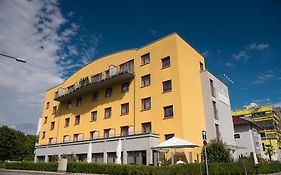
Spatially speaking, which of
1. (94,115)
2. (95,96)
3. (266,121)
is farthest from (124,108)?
(266,121)

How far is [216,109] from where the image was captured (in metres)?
30.1

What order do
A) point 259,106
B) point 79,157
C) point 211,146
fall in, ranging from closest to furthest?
point 211,146 → point 79,157 → point 259,106

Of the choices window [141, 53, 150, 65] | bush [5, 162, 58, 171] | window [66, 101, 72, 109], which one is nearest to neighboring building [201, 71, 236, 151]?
window [141, 53, 150, 65]

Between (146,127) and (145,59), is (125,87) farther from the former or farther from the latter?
(146,127)

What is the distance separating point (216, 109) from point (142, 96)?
9.35 m

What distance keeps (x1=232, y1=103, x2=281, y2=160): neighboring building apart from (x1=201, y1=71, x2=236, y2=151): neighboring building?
38.5 metres

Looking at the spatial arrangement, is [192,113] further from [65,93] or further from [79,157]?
[65,93]

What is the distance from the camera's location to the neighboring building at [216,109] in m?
27.9

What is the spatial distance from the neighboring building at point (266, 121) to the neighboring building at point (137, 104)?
48341 millimetres

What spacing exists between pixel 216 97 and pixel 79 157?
61.6 feet

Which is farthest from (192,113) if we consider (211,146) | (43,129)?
(43,129)

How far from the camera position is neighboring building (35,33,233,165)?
24.6 meters

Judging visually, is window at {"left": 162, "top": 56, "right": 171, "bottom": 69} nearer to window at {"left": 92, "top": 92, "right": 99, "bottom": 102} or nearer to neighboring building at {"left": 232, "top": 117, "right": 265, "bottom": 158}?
window at {"left": 92, "top": 92, "right": 99, "bottom": 102}

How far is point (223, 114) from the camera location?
31.9m
